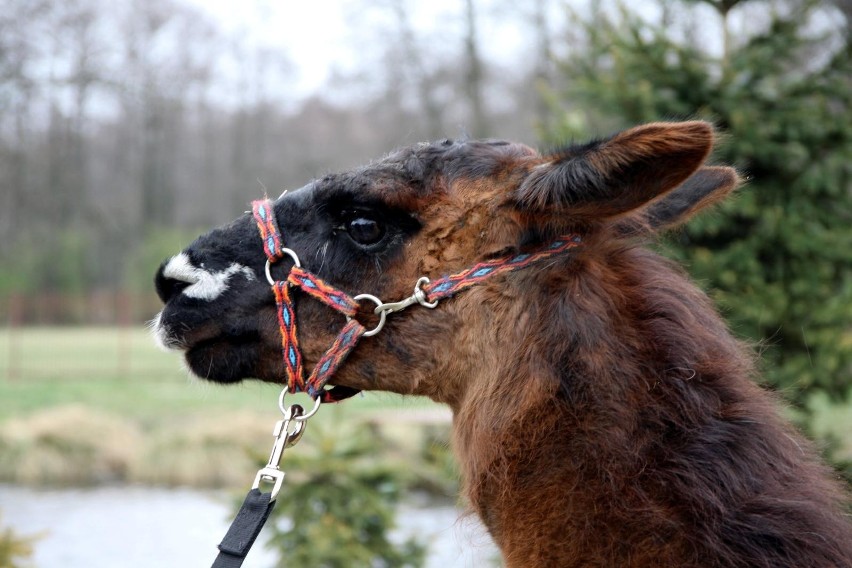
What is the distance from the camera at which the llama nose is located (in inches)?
117

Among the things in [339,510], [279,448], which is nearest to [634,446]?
[279,448]

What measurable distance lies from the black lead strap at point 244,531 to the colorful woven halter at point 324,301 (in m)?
0.49

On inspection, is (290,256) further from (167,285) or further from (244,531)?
(244,531)

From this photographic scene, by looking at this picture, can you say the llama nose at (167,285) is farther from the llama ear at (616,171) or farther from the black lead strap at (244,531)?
the llama ear at (616,171)

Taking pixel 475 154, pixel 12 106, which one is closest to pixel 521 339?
pixel 475 154

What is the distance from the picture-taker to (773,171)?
5.71m

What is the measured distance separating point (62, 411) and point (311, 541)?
26.8ft

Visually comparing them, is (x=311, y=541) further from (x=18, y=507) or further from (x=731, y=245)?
(x=18, y=507)

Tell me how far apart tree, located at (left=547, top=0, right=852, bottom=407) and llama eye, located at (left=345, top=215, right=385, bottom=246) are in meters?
3.10

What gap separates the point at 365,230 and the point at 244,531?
1.06 m

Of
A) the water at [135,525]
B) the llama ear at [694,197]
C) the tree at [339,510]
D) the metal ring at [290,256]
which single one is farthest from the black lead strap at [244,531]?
the water at [135,525]

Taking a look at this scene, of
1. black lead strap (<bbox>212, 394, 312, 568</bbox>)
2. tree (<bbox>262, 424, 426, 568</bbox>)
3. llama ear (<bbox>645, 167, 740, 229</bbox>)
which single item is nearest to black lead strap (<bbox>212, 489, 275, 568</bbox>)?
black lead strap (<bbox>212, 394, 312, 568</bbox>)

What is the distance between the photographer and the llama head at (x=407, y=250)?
8.57 feet

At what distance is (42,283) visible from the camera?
33000mm
